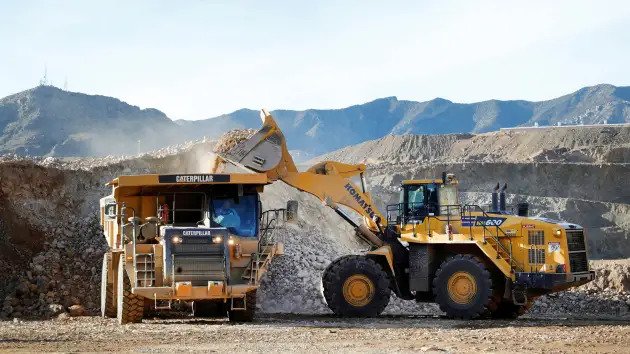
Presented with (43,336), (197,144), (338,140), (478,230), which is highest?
(338,140)

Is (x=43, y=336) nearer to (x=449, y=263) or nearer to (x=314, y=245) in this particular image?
(x=449, y=263)

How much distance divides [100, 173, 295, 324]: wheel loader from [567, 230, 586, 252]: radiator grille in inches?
256

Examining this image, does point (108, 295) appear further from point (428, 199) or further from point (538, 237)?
point (538, 237)

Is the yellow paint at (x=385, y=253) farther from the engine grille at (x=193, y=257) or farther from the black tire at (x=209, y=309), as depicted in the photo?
the engine grille at (x=193, y=257)

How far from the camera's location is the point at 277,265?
92.5 feet

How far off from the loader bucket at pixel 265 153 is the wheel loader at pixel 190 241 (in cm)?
176

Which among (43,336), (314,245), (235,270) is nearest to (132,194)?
(235,270)

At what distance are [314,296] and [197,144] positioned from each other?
1378 cm

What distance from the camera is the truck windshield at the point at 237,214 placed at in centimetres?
1970

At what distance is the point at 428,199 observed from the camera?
22859mm

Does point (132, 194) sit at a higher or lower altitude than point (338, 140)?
lower

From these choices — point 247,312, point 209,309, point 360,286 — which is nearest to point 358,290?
point 360,286

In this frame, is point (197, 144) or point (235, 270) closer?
point (235, 270)

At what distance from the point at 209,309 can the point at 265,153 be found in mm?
3775
